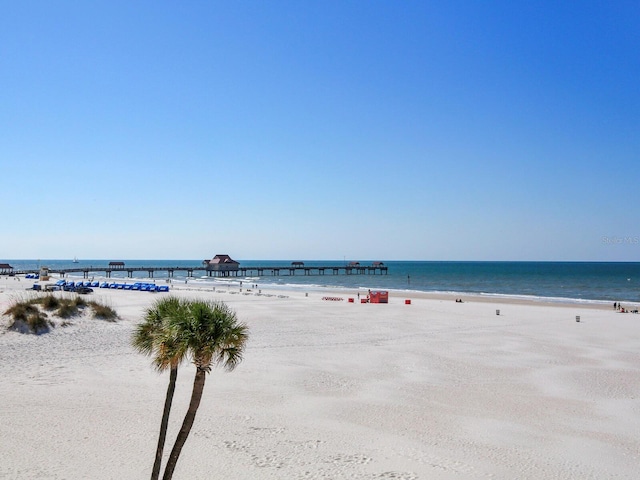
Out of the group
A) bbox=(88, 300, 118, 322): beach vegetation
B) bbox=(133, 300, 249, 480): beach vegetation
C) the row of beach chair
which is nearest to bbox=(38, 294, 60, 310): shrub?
bbox=(88, 300, 118, 322): beach vegetation

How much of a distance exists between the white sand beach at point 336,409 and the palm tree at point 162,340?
368 cm

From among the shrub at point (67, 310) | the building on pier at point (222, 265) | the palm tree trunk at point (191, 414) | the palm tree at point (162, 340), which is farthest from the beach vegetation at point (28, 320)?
the building on pier at point (222, 265)

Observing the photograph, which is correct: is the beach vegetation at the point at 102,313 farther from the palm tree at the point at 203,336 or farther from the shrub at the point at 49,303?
the palm tree at the point at 203,336

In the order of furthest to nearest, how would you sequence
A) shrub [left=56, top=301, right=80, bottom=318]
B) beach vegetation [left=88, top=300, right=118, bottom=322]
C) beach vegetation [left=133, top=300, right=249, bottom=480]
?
1. beach vegetation [left=88, top=300, right=118, bottom=322]
2. shrub [left=56, top=301, right=80, bottom=318]
3. beach vegetation [left=133, top=300, right=249, bottom=480]

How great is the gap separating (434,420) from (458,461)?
2571 mm

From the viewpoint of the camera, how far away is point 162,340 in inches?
273

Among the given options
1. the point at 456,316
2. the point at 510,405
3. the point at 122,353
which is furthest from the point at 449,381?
the point at 456,316

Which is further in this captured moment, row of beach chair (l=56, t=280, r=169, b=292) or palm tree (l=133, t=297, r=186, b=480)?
row of beach chair (l=56, t=280, r=169, b=292)

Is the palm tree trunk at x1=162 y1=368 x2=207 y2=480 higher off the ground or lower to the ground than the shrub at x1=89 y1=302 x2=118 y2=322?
higher

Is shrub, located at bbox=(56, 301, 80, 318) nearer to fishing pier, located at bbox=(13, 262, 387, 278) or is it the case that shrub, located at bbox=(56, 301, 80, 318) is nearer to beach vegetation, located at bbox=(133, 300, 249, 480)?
beach vegetation, located at bbox=(133, 300, 249, 480)

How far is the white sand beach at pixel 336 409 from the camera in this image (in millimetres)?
10570

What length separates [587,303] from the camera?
53.8 meters

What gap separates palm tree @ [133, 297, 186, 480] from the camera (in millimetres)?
6871

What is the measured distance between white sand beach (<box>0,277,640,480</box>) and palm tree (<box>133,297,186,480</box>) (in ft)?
12.1
